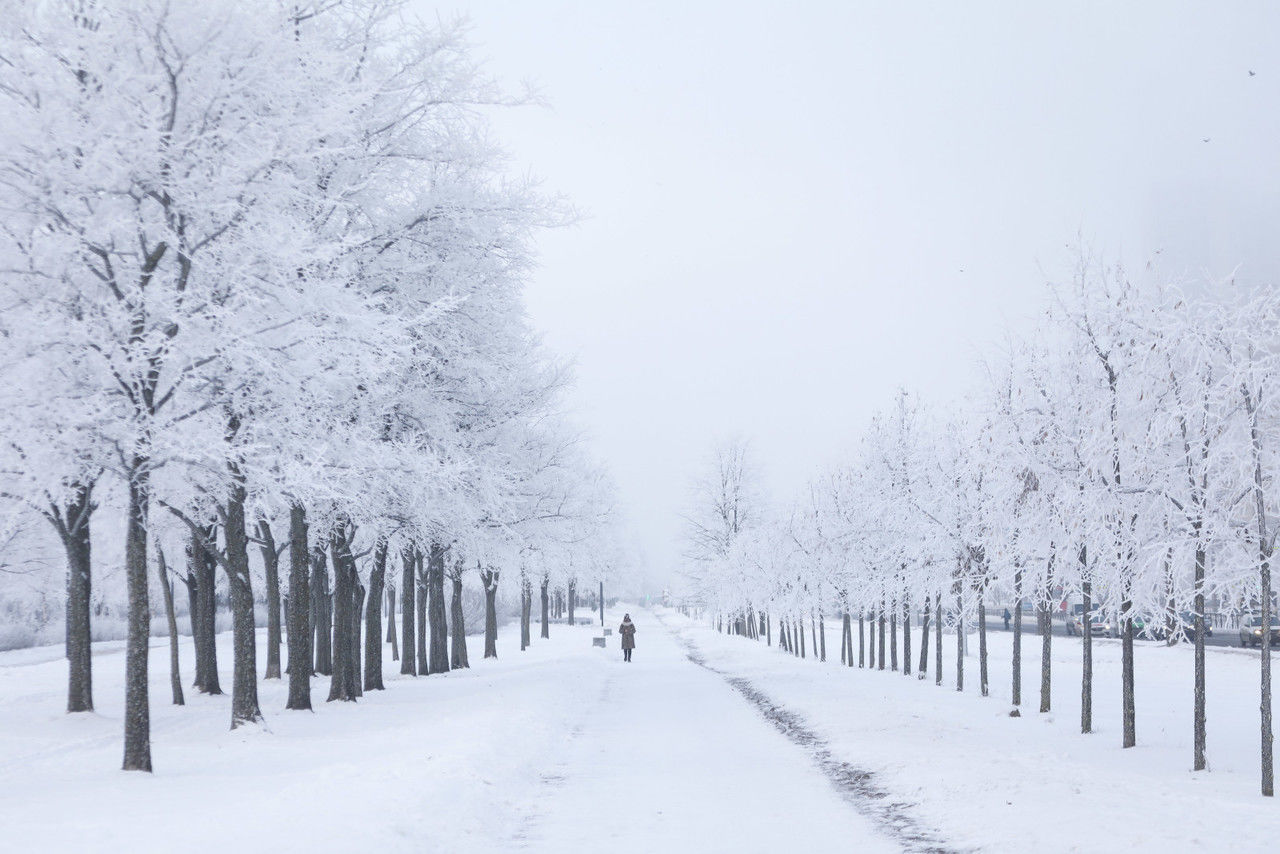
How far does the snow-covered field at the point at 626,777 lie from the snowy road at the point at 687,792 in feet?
0.16

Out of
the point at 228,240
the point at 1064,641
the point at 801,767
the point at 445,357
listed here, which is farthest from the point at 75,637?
the point at 1064,641

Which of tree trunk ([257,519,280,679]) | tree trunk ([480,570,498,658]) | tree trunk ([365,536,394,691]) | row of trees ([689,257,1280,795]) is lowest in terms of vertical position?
tree trunk ([480,570,498,658])

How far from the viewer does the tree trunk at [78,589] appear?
19.0 m

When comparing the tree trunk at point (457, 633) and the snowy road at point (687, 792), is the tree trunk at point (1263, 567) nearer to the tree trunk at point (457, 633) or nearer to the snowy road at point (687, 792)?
the snowy road at point (687, 792)

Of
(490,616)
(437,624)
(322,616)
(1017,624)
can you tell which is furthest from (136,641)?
(490,616)

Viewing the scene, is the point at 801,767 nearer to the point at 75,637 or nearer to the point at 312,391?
the point at 312,391

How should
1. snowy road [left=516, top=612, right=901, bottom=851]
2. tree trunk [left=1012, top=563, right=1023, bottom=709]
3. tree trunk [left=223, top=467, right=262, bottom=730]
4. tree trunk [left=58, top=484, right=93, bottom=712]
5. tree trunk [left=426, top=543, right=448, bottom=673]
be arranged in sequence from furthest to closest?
tree trunk [left=426, top=543, right=448, bottom=673] < tree trunk [left=1012, top=563, right=1023, bottom=709] < tree trunk [left=58, top=484, right=93, bottom=712] < tree trunk [left=223, top=467, right=262, bottom=730] < snowy road [left=516, top=612, right=901, bottom=851]

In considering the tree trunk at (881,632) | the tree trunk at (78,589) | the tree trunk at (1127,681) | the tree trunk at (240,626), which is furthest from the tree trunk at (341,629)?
the tree trunk at (881,632)

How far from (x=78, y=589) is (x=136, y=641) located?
7.79 meters

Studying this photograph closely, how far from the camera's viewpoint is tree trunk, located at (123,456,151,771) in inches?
500

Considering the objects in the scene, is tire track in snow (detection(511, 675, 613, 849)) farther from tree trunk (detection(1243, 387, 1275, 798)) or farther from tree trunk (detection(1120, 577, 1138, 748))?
tree trunk (detection(1120, 577, 1138, 748))

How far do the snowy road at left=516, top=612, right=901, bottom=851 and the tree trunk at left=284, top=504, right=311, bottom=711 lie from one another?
5445 millimetres

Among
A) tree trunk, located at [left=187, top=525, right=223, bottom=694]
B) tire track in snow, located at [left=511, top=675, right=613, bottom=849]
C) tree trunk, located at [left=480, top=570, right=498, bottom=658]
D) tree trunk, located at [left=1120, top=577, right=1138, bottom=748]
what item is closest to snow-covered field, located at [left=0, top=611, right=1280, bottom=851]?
tire track in snow, located at [left=511, top=675, right=613, bottom=849]

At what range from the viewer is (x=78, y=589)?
63.0 ft
